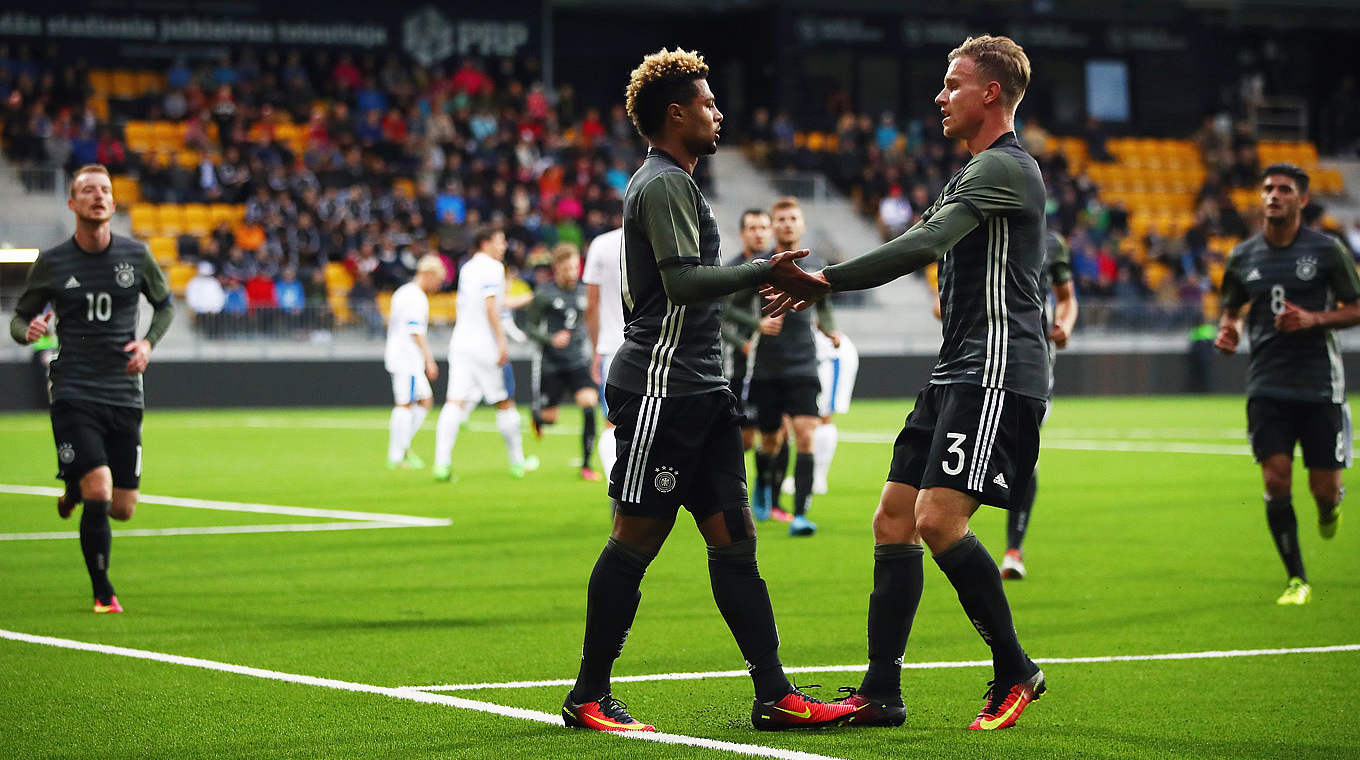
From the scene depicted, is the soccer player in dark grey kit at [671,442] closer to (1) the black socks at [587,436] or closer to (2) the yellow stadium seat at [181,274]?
(1) the black socks at [587,436]

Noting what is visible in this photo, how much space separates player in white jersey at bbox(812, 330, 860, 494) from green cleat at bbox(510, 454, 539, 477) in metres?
3.06

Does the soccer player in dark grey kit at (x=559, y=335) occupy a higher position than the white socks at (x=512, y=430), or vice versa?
the soccer player in dark grey kit at (x=559, y=335)

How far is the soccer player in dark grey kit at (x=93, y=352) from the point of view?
840 cm

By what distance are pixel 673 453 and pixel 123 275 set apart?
4.14 metres

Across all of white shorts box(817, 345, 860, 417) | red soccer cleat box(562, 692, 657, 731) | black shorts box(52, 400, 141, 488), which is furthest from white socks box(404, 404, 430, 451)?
red soccer cleat box(562, 692, 657, 731)

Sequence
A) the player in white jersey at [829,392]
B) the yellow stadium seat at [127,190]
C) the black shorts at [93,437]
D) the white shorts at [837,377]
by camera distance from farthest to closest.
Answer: the yellow stadium seat at [127,190] < the white shorts at [837,377] < the player in white jersey at [829,392] < the black shorts at [93,437]

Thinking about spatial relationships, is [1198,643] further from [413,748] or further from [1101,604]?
[413,748]

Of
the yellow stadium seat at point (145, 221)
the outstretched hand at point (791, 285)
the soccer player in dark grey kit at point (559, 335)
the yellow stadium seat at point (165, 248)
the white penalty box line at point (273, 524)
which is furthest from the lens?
the yellow stadium seat at point (145, 221)

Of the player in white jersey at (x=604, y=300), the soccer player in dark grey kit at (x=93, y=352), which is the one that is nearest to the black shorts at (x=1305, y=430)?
the player in white jersey at (x=604, y=300)

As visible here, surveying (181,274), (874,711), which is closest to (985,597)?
(874,711)

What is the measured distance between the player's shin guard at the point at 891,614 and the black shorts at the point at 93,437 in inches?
171

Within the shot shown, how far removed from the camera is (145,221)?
30.6 meters

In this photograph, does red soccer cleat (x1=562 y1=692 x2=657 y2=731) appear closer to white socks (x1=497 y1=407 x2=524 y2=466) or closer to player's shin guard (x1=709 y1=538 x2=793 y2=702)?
player's shin guard (x1=709 y1=538 x2=793 y2=702)

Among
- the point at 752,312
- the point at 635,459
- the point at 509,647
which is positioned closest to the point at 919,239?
the point at 635,459
